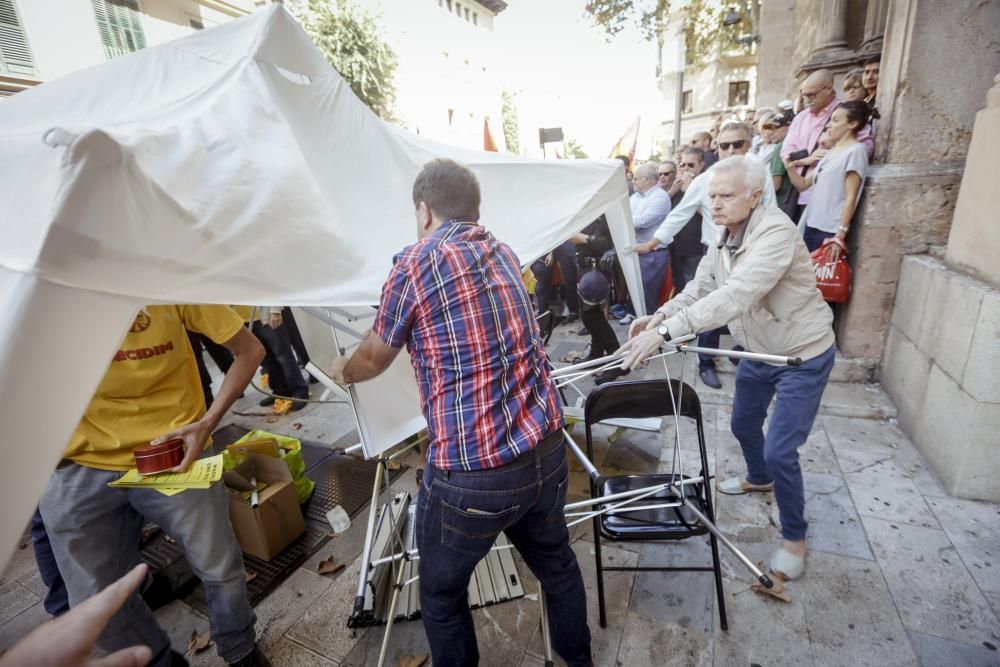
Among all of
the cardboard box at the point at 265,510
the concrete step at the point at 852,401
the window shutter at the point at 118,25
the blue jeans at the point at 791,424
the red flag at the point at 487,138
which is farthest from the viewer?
the window shutter at the point at 118,25

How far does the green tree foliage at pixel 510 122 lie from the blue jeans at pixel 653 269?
3018cm

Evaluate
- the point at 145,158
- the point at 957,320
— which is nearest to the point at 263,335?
the point at 145,158

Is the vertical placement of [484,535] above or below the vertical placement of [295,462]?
above

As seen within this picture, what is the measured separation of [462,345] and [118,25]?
16.0 metres

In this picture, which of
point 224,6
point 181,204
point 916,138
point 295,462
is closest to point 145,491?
point 181,204

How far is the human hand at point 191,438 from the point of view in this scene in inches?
70.7

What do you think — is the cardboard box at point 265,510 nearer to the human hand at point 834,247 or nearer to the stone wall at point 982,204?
the stone wall at point 982,204

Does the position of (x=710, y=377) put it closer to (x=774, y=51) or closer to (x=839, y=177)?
(x=839, y=177)

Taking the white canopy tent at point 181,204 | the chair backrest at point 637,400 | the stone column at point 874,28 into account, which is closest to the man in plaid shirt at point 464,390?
the white canopy tent at point 181,204

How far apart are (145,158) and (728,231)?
99.8 inches

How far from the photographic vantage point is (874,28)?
211 inches

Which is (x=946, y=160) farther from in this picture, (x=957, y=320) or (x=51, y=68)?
(x=51, y=68)

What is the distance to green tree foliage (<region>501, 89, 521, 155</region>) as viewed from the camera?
34.1 m

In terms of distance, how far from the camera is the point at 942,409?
123 inches
